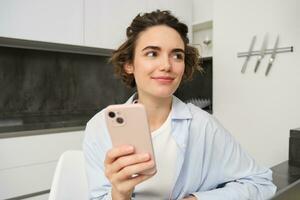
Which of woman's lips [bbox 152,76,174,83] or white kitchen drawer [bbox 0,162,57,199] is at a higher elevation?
woman's lips [bbox 152,76,174,83]

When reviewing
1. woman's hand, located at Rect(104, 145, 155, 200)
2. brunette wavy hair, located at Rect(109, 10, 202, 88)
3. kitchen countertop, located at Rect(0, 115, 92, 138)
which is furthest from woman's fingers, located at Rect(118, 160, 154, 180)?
kitchen countertop, located at Rect(0, 115, 92, 138)

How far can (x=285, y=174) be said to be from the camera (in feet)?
2.87

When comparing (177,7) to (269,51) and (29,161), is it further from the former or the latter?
(29,161)

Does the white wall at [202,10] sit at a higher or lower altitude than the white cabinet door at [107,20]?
higher

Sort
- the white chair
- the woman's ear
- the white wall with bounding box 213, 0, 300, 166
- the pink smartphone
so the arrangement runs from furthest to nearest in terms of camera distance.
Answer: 1. the white wall with bounding box 213, 0, 300, 166
2. the woman's ear
3. the white chair
4. the pink smartphone

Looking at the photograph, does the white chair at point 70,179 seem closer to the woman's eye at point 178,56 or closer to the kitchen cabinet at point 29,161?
the woman's eye at point 178,56

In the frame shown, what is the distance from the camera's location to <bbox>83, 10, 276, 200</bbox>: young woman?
2.39 feet

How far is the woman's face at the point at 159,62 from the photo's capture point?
76 cm

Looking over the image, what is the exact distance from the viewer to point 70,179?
71cm

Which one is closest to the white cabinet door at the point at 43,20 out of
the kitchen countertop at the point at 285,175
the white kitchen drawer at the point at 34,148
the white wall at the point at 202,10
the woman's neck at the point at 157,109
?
the white kitchen drawer at the point at 34,148

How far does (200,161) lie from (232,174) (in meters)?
0.09

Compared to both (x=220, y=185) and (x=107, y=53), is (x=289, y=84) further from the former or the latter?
→ (x=107, y=53)

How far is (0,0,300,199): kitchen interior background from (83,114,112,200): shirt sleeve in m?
0.63

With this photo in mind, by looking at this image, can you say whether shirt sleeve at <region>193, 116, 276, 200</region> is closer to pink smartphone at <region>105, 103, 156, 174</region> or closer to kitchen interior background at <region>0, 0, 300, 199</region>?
pink smartphone at <region>105, 103, 156, 174</region>
